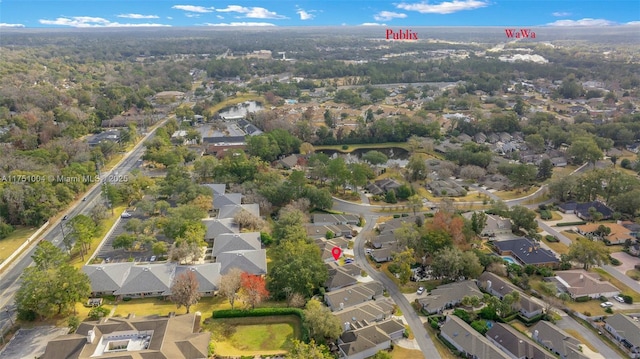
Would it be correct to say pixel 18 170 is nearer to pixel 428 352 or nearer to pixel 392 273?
pixel 392 273

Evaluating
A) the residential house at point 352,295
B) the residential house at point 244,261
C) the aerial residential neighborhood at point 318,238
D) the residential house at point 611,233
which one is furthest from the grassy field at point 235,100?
the residential house at point 611,233

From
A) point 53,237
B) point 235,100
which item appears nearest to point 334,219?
point 53,237

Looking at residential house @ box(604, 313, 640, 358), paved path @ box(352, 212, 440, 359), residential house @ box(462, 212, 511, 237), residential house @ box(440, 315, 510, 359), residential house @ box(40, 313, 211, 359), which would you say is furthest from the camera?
residential house @ box(462, 212, 511, 237)

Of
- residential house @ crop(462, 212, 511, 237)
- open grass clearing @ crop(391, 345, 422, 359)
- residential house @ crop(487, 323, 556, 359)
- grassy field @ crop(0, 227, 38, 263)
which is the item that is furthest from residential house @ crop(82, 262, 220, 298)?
residential house @ crop(462, 212, 511, 237)

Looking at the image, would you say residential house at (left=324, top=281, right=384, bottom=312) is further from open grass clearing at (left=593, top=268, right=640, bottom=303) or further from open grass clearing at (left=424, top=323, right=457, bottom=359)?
open grass clearing at (left=593, top=268, right=640, bottom=303)
